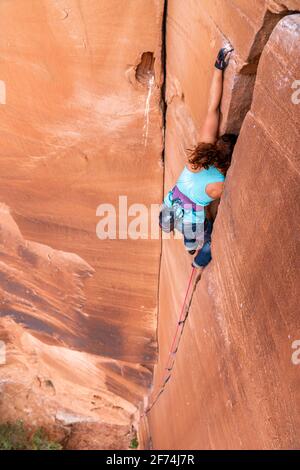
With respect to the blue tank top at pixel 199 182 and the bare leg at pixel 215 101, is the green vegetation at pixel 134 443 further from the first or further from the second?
the bare leg at pixel 215 101

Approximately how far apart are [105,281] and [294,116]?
348 centimetres

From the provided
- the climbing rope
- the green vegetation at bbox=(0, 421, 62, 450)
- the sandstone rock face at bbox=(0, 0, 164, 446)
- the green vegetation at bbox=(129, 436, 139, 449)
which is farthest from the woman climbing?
the green vegetation at bbox=(0, 421, 62, 450)

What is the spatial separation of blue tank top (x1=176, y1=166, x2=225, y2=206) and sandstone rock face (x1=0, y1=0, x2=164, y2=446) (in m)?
0.99

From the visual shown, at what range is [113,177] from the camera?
3.90 meters

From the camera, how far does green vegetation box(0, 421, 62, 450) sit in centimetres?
714

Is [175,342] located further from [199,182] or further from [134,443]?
[134,443]

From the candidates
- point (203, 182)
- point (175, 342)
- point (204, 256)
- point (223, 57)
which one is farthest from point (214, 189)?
point (175, 342)

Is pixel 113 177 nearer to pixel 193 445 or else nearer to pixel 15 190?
pixel 15 190

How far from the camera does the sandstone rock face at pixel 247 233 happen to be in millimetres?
1776

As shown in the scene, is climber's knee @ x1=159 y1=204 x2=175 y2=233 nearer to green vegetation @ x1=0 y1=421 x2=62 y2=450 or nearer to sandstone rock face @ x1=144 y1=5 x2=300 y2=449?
sandstone rock face @ x1=144 y1=5 x2=300 y2=449

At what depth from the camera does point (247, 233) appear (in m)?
2.21

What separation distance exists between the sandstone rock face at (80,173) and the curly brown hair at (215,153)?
1.11 metres

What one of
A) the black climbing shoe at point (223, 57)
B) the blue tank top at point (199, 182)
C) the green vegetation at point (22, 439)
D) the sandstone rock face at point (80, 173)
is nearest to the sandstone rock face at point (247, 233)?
the black climbing shoe at point (223, 57)

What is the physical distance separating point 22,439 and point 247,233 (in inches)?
267
